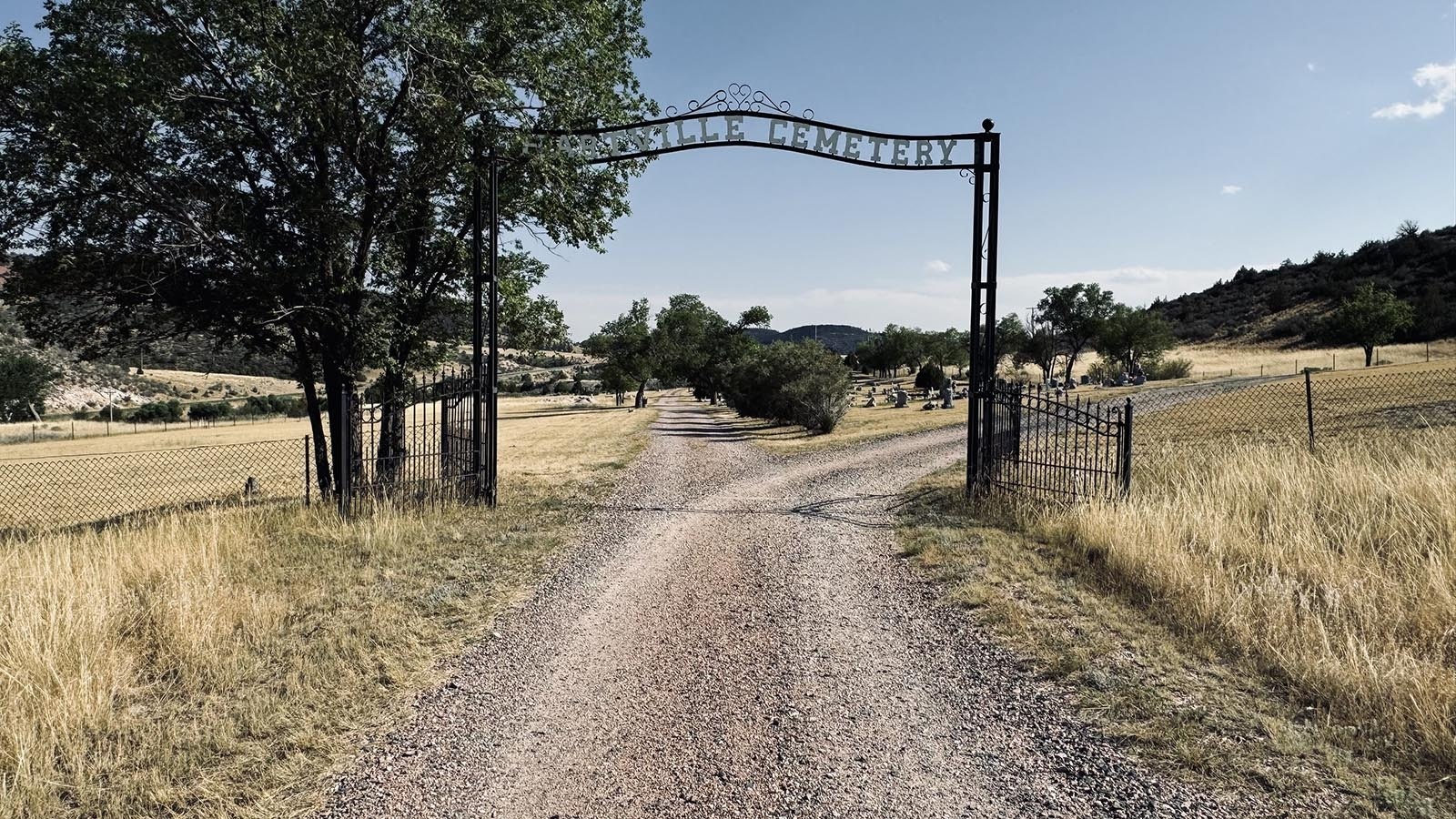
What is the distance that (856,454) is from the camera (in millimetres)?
17531

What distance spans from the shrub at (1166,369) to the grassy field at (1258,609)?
174 ft

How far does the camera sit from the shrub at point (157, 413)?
58.7m

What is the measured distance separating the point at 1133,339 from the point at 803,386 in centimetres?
4300

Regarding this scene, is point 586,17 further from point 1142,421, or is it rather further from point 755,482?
point 1142,421

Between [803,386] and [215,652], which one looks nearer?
[215,652]

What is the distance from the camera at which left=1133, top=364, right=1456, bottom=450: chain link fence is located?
15.0m

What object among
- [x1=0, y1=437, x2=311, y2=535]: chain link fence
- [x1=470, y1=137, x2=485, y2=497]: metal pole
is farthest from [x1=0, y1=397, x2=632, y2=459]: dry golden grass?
[x1=470, y1=137, x2=485, y2=497]: metal pole

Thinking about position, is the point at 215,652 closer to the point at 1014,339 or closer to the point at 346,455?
the point at 346,455

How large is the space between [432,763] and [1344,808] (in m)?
4.59

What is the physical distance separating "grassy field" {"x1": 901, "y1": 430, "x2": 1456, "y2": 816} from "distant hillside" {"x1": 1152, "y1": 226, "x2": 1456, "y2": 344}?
7216cm

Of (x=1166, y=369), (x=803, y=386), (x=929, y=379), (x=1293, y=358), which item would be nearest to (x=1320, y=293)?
(x=1293, y=358)

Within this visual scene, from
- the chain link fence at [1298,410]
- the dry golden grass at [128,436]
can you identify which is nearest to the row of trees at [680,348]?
the dry golden grass at [128,436]

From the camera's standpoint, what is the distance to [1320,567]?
6.29 meters

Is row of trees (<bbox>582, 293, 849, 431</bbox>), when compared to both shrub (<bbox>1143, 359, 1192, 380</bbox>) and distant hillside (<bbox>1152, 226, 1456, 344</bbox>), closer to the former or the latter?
shrub (<bbox>1143, 359, 1192, 380</bbox>)
